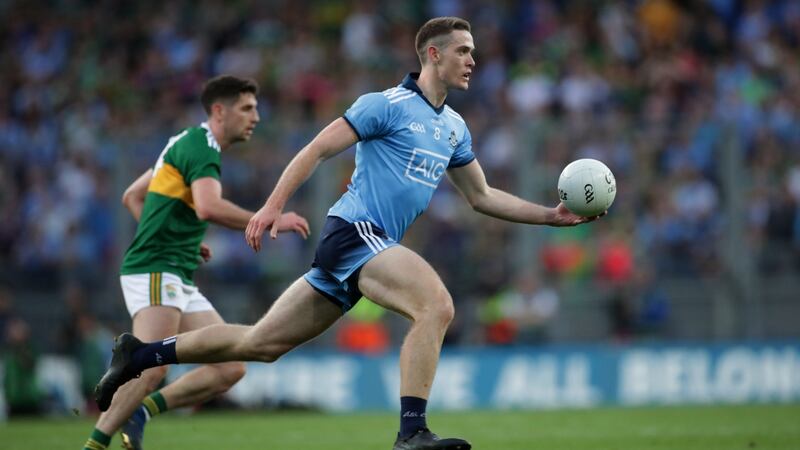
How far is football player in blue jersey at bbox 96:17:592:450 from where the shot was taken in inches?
301

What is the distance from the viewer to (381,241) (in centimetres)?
793

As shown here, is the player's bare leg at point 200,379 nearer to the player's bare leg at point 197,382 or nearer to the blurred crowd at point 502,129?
the player's bare leg at point 197,382

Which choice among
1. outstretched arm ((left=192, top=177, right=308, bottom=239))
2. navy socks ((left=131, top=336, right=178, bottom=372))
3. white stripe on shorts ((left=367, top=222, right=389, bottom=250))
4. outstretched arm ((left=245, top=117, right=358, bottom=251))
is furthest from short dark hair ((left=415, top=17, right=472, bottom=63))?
navy socks ((left=131, top=336, right=178, bottom=372))

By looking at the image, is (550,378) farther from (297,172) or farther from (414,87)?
(297,172)

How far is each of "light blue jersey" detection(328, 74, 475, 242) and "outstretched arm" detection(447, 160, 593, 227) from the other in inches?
22.6

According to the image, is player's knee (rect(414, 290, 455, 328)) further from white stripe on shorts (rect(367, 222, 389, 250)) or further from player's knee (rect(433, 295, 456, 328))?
white stripe on shorts (rect(367, 222, 389, 250))

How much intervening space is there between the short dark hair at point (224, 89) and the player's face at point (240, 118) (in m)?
0.05

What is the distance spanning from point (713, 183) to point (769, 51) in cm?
311

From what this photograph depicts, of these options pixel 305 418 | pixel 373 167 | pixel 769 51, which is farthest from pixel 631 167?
pixel 373 167

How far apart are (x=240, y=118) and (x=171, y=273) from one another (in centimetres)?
131

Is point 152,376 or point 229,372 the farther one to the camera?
point 229,372

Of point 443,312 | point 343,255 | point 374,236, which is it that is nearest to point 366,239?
point 374,236

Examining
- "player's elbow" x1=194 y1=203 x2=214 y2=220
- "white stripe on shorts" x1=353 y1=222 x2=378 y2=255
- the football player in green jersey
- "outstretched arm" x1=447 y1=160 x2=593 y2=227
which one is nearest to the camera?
"white stripe on shorts" x1=353 y1=222 x2=378 y2=255

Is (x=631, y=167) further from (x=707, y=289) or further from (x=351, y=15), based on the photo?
(x=351, y=15)
